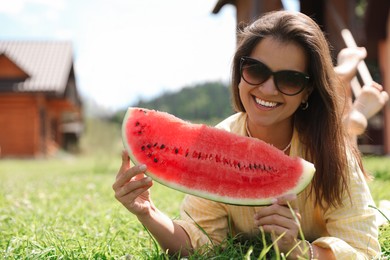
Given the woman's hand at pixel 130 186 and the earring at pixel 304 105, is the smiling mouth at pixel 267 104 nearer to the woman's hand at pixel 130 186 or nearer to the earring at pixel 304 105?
the earring at pixel 304 105

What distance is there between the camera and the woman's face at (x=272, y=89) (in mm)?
1894

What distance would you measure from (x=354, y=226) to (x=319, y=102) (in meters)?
0.54

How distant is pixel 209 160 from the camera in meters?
2.03

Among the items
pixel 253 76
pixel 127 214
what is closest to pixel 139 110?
pixel 253 76

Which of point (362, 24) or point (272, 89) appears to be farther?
point (362, 24)

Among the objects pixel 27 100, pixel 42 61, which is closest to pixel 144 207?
pixel 27 100

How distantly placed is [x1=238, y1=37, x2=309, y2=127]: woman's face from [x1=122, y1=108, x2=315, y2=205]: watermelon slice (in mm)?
125

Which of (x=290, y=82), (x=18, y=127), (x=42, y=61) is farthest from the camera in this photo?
(x=42, y=61)

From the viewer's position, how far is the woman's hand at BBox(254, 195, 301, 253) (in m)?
1.67

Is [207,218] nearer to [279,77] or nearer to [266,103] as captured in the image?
[266,103]

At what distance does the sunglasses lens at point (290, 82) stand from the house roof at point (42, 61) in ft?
66.6

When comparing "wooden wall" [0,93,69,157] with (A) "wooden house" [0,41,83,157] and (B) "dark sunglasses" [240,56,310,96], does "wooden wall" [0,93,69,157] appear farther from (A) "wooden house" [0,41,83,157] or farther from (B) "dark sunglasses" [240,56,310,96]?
(B) "dark sunglasses" [240,56,310,96]

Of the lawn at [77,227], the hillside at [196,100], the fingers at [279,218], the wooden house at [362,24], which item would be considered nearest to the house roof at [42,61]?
the hillside at [196,100]

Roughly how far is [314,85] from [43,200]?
115 inches
